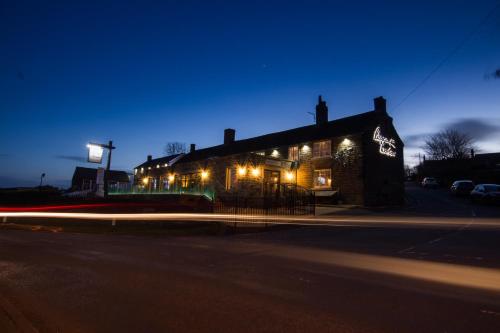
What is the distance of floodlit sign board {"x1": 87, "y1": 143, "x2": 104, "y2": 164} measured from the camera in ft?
72.4

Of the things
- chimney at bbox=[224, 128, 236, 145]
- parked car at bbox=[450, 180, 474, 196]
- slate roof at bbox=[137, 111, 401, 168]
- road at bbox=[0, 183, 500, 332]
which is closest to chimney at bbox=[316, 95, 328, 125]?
slate roof at bbox=[137, 111, 401, 168]

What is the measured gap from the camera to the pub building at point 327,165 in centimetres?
2605

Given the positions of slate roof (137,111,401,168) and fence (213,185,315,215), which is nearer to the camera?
fence (213,185,315,215)

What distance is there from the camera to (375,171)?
26.7m

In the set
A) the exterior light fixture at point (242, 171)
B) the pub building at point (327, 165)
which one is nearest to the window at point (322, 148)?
the pub building at point (327, 165)

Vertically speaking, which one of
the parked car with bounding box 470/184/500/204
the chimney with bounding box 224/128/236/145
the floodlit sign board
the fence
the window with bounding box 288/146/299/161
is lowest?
the fence

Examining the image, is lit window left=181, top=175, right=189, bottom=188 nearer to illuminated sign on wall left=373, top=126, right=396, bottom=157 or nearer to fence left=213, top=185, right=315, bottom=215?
fence left=213, top=185, right=315, bottom=215

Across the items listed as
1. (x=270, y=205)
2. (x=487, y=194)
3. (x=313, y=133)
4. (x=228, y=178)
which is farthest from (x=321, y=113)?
(x=487, y=194)

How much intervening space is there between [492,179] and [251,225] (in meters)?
41.3

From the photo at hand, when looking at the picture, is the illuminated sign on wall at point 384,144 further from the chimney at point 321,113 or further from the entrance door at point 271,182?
the entrance door at point 271,182

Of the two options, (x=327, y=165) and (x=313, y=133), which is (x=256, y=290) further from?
(x=313, y=133)

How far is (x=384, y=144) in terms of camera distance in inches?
1116

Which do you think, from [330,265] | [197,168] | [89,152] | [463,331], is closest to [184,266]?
[330,265]

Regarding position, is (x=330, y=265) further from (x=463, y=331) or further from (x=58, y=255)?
(x=58, y=255)
